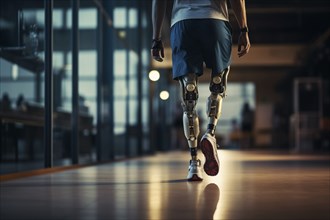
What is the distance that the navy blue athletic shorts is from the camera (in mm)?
3459

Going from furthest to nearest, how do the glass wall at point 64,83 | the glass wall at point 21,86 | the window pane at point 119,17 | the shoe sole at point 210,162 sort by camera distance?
the window pane at point 119,17
the glass wall at point 64,83
the glass wall at point 21,86
the shoe sole at point 210,162

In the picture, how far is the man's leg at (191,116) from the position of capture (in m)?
3.39

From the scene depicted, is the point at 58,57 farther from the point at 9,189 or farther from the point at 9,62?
the point at 9,189

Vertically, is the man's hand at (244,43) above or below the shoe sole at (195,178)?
above

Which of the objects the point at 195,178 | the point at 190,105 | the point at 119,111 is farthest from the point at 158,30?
the point at 119,111

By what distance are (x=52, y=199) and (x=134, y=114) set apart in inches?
320

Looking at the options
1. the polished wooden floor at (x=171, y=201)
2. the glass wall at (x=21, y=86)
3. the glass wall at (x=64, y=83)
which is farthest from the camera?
the glass wall at (x=64, y=83)

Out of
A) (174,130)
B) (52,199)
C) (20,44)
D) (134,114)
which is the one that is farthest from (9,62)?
(174,130)

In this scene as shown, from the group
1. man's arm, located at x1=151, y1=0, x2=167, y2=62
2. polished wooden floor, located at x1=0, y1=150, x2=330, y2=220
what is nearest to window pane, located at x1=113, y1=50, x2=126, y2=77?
man's arm, located at x1=151, y1=0, x2=167, y2=62

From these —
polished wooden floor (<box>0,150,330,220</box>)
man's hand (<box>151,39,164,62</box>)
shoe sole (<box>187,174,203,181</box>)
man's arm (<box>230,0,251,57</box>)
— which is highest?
man's arm (<box>230,0,251,57</box>)

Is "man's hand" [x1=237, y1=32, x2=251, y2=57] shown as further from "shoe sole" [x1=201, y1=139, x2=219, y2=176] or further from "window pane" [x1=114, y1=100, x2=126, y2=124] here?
"window pane" [x1=114, y1=100, x2=126, y2=124]

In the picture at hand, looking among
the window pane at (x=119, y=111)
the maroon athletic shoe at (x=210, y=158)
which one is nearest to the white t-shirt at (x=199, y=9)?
the maroon athletic shoe at (x=210, y=158)

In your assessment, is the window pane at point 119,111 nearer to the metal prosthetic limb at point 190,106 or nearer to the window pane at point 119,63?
the window pane at point 119,63

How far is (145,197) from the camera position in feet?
7.77
